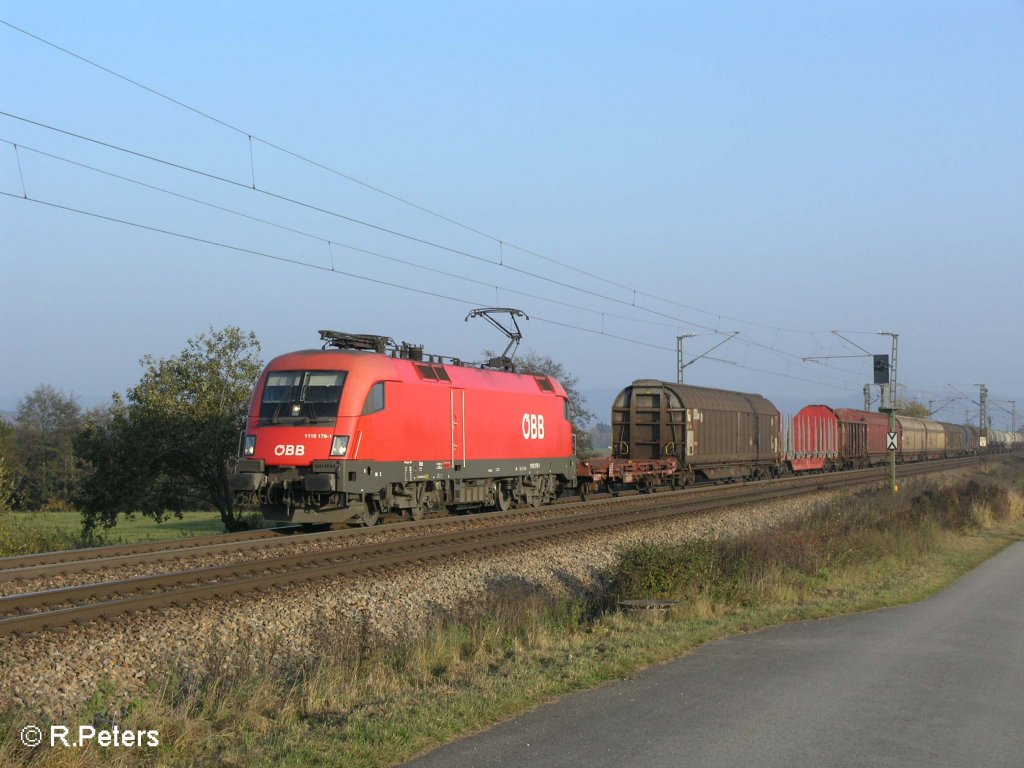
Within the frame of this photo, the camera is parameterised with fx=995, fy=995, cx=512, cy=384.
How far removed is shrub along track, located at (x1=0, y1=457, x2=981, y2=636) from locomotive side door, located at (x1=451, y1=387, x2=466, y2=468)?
138 centimetres

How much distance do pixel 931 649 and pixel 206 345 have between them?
25.7 meters

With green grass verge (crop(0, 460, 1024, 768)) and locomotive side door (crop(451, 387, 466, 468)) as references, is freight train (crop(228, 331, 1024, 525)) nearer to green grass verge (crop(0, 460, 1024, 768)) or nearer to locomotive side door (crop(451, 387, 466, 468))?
locomotive side door (crop(451, 387, 466, 468))

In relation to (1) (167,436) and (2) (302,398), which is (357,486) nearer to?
(2) (302,398)

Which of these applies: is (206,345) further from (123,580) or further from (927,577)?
(927,577)

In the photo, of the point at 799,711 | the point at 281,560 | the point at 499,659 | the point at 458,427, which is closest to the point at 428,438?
the point at 458,427

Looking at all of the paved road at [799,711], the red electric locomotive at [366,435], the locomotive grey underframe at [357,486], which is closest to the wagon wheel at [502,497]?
the locomotive grey underframe at [357,486]

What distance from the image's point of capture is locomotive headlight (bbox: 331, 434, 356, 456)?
18938mm

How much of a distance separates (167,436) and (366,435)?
13.8 metres

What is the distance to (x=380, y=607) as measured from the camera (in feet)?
44.5

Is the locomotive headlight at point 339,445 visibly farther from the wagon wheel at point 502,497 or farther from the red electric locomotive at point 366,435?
the wagon wheel at point 502,497

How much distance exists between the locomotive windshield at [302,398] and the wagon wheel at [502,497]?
25.1 ft

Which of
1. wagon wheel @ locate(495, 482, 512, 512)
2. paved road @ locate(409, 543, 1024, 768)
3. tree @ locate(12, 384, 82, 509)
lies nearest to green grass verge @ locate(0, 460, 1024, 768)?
paved road @ locate(409, 543, 1024, 768)

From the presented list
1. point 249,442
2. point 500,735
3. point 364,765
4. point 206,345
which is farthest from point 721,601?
point 206,345

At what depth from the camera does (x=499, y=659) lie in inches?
424
